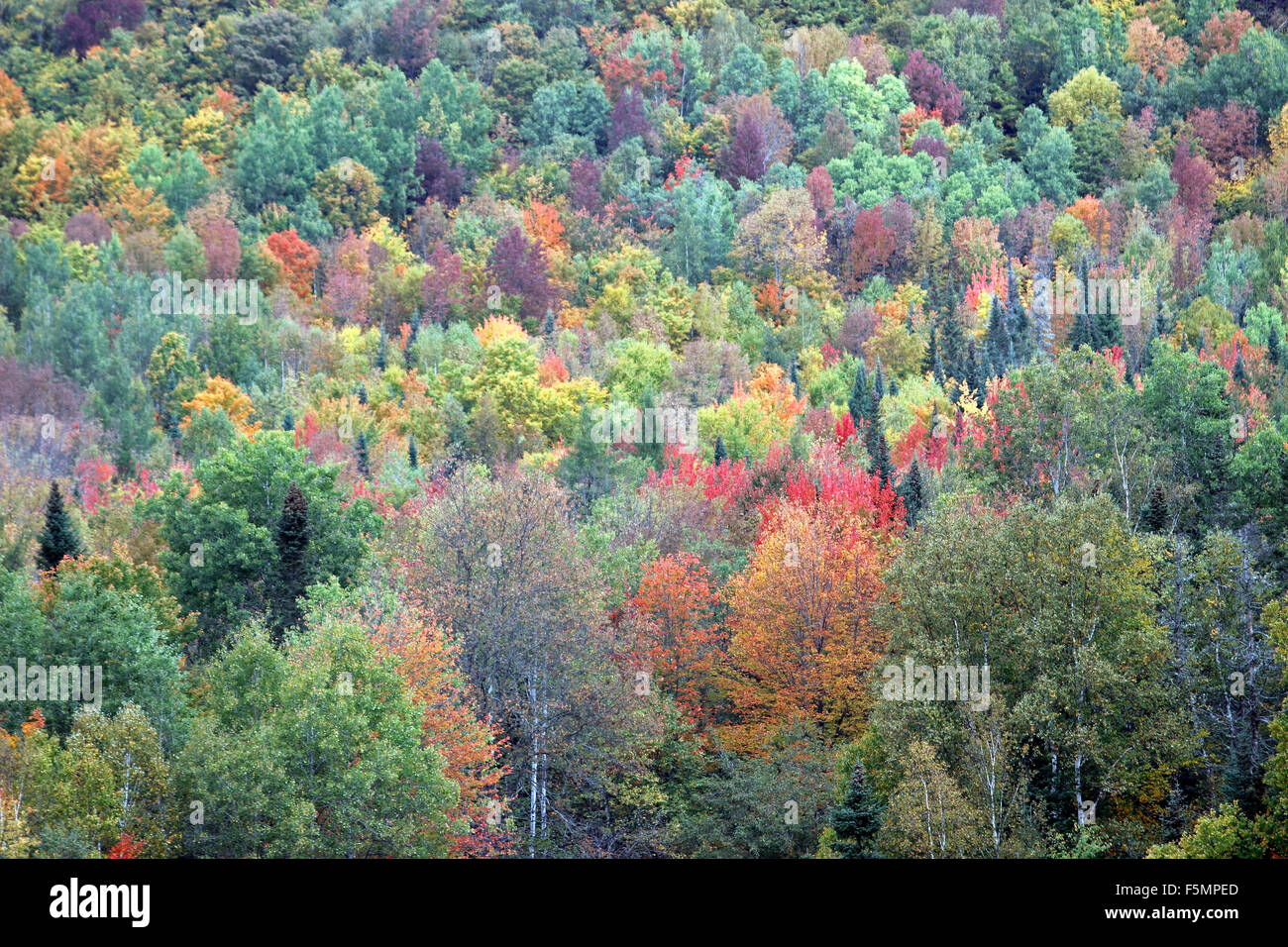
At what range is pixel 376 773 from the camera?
104ft

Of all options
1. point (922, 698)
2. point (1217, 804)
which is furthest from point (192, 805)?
point (1217, 804)

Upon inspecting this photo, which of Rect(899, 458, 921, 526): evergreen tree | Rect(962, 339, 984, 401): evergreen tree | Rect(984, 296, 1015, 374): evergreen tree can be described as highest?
Rect(984, 296, 1015, 374): evergreen tree

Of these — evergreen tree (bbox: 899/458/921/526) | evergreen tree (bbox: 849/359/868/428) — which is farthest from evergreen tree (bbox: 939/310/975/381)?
evergreen tree (bbox: 899/458/921/526)

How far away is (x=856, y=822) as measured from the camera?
34156 mm

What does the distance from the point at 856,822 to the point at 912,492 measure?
80.5ft

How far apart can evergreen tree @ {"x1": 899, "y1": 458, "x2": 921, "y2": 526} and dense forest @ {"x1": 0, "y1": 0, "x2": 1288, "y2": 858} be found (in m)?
0.22

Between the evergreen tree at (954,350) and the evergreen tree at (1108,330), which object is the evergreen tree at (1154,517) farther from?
the evergreen tree at (954,350)

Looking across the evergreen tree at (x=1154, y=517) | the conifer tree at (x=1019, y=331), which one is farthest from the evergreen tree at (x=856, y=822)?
the conifer tree at (x=1019, y=331)

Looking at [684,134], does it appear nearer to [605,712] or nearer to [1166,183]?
[1166,183]

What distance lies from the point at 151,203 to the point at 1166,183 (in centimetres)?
7787

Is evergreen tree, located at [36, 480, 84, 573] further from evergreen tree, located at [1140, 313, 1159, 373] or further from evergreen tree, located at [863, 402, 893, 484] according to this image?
evergreen tree, located at [1140, 313, 1159, 373]

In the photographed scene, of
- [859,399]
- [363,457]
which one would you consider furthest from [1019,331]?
[363,457]

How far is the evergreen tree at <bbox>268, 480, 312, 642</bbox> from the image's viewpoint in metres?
47.1

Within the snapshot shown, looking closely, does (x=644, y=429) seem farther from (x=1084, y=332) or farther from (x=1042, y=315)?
(x=1042, y=315)
